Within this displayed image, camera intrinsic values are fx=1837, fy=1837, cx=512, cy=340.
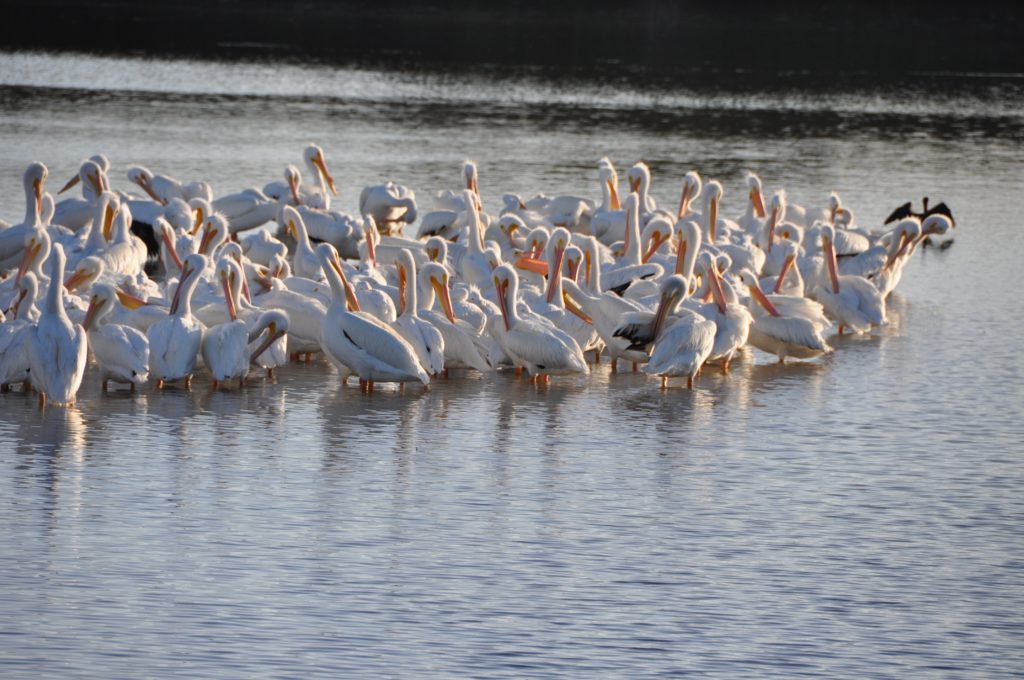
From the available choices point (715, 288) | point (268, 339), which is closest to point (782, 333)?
point (715, 288)

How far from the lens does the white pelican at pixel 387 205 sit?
53.4ft

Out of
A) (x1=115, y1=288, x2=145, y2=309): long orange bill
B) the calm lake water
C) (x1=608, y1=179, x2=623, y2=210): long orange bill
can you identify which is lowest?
the calm lake water

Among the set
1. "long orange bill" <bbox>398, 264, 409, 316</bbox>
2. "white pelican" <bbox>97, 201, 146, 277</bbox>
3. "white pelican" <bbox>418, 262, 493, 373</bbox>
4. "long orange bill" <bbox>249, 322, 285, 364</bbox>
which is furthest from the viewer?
"white pelican" <bbox>97, 201, 146, 277</bbox>

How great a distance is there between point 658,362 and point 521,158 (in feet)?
41.8

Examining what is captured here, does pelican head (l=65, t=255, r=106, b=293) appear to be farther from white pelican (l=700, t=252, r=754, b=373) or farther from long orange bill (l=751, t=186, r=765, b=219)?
long orange bill (l=751, t=186, r=765, b=219)

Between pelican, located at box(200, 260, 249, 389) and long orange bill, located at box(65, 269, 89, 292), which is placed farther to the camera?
long orange bill, located at box(65, 269, 89, 292)

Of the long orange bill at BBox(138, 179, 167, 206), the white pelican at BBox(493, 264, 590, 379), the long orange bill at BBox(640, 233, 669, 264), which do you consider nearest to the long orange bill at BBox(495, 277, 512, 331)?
the white pelican at BBox(493, 264, 590, 379)

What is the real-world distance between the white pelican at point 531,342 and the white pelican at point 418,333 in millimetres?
409

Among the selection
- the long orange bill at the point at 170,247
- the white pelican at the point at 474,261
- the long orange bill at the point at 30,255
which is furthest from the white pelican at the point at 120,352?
the white pelican at the point at 474,261

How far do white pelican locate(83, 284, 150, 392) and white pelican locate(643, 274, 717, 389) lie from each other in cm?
281

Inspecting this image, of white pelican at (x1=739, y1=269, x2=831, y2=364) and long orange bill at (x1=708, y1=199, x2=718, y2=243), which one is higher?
long orange bill at (x1=708, y1=199, x2=718, y2=243)

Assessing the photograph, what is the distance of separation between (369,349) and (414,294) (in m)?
0.70

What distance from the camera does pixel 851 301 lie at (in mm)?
12547

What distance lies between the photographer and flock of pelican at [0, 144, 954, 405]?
9.98m
